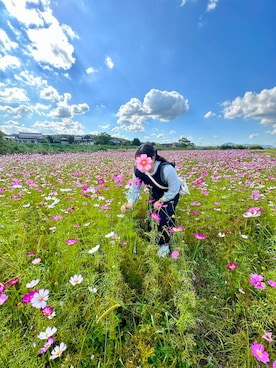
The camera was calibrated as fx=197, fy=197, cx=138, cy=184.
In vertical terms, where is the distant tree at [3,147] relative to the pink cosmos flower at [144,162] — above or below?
below

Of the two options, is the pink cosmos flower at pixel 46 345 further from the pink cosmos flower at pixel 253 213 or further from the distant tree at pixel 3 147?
the distant tree at pixel 3 147

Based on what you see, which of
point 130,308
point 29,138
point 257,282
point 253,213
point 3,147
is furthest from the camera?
point 29,138

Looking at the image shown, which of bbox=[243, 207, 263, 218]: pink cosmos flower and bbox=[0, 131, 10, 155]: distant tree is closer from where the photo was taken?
bbox=[243, 207, 263, 218]: pink cosmos flower

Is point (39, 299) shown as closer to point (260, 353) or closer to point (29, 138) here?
point (260, 353)

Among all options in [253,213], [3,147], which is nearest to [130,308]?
[253,213]

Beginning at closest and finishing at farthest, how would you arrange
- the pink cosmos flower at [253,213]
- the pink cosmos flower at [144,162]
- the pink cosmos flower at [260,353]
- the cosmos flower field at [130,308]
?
the pink cosmos flower at [260,353] < the cosmos flower field at [130,308] < the pink cosmos flower at [144,162] < the pink cosmos flower at [253,213]

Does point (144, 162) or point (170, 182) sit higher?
point (144, 162)

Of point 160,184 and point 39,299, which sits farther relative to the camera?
point 160,184

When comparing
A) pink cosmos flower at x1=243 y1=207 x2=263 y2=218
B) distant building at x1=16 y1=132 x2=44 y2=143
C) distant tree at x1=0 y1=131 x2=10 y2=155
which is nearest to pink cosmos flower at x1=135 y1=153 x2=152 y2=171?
pink cosmos flower at x1=243 y1=207 x2=263 y2=218

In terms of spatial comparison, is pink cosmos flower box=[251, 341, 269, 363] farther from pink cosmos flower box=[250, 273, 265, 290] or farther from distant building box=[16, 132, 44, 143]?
distant building box=[16, 132, 44, 143]

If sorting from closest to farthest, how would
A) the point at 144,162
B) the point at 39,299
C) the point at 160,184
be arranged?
the point at 39,299 < the point at 144,162 < the point at 160,184

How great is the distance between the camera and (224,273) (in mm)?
1618

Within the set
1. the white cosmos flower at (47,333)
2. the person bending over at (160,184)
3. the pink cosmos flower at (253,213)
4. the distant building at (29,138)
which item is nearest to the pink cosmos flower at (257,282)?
the pink cosmos flower at (253,213)

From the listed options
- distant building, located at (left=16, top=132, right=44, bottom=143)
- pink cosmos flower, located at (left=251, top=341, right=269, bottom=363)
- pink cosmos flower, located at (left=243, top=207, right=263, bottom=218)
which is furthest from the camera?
distant building, located at (left=16, top=132, right=44, bottom=143)
